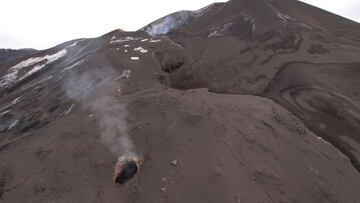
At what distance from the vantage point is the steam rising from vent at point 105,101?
11141 millimetres

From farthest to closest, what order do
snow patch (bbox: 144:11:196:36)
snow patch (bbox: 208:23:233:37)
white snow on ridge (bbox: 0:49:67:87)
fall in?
1. snow patch (bbox: 144:11:196:36)
2. white snow on ridge (bbox: 0:49:67:87)
3. snow patch (bbox: 208:23:233:37)

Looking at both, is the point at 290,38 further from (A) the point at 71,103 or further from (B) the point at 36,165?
(B) the point at 36,165

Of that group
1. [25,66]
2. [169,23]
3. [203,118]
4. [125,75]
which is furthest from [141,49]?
[25,66]

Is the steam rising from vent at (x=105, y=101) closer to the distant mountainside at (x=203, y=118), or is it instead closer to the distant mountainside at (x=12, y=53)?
the distant mountainside at (x=203, y=118)

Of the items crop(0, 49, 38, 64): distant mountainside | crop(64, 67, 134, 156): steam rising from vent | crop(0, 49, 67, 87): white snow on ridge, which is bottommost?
crop(0, 49, 38, 64): distant mountainside

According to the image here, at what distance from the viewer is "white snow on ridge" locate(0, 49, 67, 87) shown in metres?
22.9

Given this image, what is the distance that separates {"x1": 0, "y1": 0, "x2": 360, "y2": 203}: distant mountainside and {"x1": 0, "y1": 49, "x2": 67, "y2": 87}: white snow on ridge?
1.67m

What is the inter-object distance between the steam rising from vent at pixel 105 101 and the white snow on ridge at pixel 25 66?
5709 millimetres

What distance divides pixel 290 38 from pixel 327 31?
83.6 inches

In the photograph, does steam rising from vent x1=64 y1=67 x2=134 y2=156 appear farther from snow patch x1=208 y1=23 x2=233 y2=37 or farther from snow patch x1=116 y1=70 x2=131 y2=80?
snow patch x1=208 y1=23 x2=233 y2=37

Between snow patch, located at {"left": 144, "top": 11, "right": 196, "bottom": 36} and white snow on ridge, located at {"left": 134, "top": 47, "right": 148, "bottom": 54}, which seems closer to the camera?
white snow on ridge, located at {"left": 134, "top": 47, "right": 148, "bottom": 54}

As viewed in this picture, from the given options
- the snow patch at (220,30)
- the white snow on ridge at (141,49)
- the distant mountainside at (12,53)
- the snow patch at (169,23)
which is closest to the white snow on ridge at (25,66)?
the snow patch at (169,23)

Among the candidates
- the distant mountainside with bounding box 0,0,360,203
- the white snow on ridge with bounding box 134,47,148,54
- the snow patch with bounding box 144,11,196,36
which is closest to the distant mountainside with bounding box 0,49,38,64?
the snow patch with bounding box 144,11,196,36

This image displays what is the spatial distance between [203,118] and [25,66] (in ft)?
54.6
